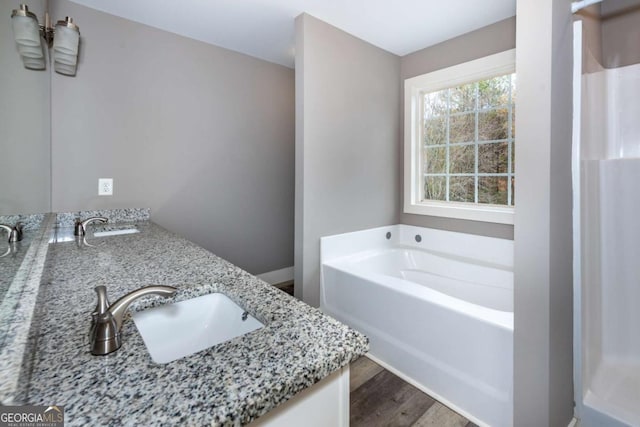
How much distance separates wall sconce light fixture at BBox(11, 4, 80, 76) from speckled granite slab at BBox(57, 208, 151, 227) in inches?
35.8

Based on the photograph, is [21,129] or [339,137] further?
[339,137]

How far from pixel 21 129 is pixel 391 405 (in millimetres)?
2321

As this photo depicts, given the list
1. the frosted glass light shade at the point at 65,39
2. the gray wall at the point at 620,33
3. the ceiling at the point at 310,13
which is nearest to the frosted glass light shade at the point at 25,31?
the frosted glass light shade at the point at 65,39

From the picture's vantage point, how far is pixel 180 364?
559mm

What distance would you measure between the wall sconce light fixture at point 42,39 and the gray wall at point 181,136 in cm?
15

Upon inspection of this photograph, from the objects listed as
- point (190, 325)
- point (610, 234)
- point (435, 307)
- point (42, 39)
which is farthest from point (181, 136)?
point (610, 234)

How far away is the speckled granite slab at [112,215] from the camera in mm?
2006

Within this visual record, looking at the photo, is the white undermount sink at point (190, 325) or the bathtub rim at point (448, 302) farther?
the bathtub rim at point (448, 302)

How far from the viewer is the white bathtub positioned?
144 cm

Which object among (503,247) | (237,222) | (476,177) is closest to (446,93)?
(476,177)

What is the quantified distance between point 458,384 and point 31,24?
9.29 ft

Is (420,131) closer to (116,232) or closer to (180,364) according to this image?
(116,232)

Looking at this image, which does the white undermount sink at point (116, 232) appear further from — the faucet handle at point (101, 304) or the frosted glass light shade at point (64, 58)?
the faucet handle at point (101, 304)

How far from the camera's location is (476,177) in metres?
2.53
